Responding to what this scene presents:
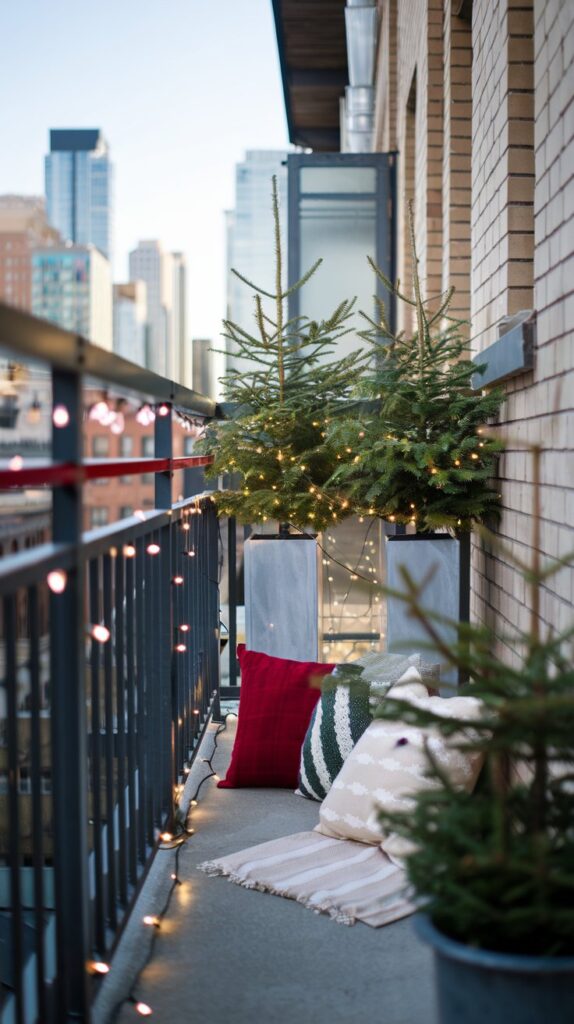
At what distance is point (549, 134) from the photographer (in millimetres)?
2967

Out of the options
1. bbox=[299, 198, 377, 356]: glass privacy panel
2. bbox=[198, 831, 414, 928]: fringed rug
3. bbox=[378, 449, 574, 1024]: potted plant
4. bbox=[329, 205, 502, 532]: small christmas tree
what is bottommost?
bbox=[198, 831, 414, 928]: fringed rug

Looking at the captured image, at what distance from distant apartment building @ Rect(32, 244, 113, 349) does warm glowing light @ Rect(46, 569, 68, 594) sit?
405 ft

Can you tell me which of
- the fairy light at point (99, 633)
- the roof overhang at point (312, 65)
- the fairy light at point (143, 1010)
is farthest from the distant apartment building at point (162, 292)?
the fairy light at point (143, 1010)

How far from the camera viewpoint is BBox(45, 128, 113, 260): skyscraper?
178250 mm

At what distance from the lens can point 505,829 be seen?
5.20ft

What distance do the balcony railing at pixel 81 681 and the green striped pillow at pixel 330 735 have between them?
1.42 ft

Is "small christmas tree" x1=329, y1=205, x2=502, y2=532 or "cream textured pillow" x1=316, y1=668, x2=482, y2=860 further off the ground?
"small christmas tree" x1=329, y1=205, x2=502, y2=532

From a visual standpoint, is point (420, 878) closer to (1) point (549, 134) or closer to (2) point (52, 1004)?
(2) point (52, 1004)

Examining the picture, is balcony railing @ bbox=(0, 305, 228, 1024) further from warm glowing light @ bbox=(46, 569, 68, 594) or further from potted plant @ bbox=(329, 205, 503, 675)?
potted plant @ bbox=(329, 205, 503, 675)

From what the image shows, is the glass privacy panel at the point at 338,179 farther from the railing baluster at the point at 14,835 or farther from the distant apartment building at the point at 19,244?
the distant apartment building at the point at 19,244

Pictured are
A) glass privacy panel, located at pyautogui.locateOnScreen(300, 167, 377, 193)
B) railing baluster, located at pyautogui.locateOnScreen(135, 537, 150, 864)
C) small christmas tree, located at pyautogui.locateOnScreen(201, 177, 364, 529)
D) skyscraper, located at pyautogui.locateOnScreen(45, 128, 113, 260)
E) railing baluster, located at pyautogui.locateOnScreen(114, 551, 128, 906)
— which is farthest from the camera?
skyscraper, located at pyautogui.locateOnScreen(45, 128, 113, 260)

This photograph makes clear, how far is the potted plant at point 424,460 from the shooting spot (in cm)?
408

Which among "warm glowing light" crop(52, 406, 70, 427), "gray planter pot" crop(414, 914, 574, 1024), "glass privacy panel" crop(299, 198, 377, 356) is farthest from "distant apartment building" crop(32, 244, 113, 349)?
"gray planter pot" crop(414, 914, 574, 1024)

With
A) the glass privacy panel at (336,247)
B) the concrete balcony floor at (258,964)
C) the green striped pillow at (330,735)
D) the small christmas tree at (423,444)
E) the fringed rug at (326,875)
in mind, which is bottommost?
the concrete balcony floor at (258,964)
